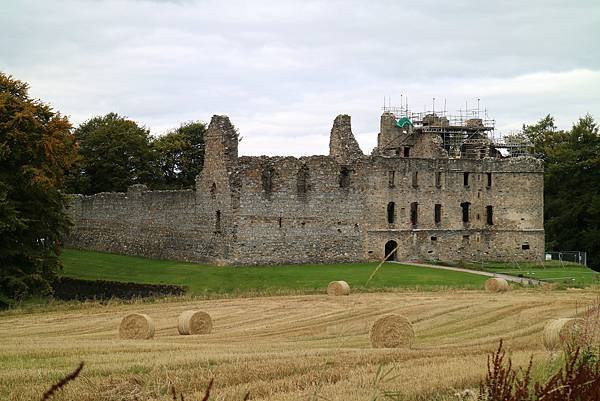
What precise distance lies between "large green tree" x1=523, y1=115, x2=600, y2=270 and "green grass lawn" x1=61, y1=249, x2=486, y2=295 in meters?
21.8

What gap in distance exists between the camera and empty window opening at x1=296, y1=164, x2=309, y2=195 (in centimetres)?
4816

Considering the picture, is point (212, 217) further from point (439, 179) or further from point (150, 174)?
point (150, 174)

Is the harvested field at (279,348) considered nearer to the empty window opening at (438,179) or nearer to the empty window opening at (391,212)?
the empty window opening at (391,212)

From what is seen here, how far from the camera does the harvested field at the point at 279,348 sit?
460 inches

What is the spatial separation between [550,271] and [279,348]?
34233 mm

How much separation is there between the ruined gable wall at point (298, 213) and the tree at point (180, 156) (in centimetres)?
3403

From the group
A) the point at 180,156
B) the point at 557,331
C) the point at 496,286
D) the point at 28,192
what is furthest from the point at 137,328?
the point at 180,156

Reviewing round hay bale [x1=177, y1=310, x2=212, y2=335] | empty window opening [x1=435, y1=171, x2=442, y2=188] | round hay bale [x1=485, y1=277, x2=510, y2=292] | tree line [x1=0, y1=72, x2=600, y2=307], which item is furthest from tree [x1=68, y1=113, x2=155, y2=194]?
round hay bale [x1=177, y1=310, x2=212, y2=335]

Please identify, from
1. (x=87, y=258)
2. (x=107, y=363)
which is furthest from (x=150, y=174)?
(x=107, y=363)

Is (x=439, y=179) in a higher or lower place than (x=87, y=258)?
higher

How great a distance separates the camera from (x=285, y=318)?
2688 cm

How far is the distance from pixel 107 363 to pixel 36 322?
46.6ft

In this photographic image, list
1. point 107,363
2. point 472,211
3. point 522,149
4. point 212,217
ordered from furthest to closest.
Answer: point 522,149 → point 472,211 → point 212,217 → point 107,363

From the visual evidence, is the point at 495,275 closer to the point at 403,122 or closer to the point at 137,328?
the point at 403,122
